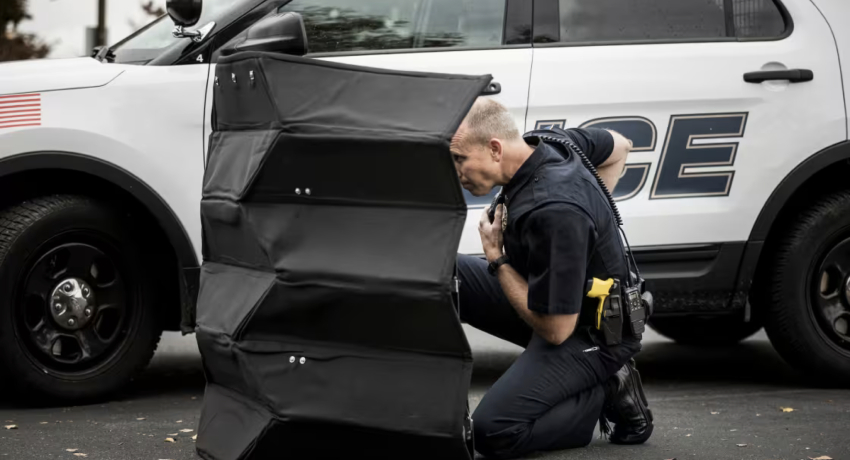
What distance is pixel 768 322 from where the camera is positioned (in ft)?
17.5

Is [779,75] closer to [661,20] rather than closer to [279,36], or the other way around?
[661,20]

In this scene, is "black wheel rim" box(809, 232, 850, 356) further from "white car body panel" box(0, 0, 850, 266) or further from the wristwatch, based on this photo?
the wristwatch

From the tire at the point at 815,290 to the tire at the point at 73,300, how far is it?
2.66m

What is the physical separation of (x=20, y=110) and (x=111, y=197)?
0.50 m

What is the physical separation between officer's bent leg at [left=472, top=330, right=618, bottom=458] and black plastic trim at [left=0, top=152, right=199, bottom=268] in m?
1.44

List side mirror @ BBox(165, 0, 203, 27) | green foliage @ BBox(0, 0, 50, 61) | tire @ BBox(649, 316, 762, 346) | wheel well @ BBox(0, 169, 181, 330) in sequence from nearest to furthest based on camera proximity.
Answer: side mirror @ BBox(165, 0, 203, 27), wheel well @ BBox(0, 169, 181, 330), tire @ BBox(649, 316, 762, 346), green foliage @ BBox(0, 0, 50, 61)

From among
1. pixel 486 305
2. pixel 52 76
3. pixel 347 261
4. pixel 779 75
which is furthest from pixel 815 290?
pixel 52 76

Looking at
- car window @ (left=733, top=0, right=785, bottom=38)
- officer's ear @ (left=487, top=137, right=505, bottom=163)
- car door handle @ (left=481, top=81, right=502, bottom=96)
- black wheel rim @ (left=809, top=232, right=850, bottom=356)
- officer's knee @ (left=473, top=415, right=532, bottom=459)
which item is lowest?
officer's knee @ (left=473, top=415, right=532, bottom=459)

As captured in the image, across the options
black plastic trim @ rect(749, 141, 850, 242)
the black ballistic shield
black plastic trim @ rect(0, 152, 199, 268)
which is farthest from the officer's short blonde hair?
black plastic trim @ rect(749, 141, 850, 242)

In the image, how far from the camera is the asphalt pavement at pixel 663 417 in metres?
4.16

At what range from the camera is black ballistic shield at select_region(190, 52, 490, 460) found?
3277 mm

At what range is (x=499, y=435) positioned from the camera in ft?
13.3

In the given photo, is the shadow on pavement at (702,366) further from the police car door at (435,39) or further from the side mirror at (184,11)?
the side mirror at (184,11)

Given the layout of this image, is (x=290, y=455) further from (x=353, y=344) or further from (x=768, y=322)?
(x=768, y=322)
